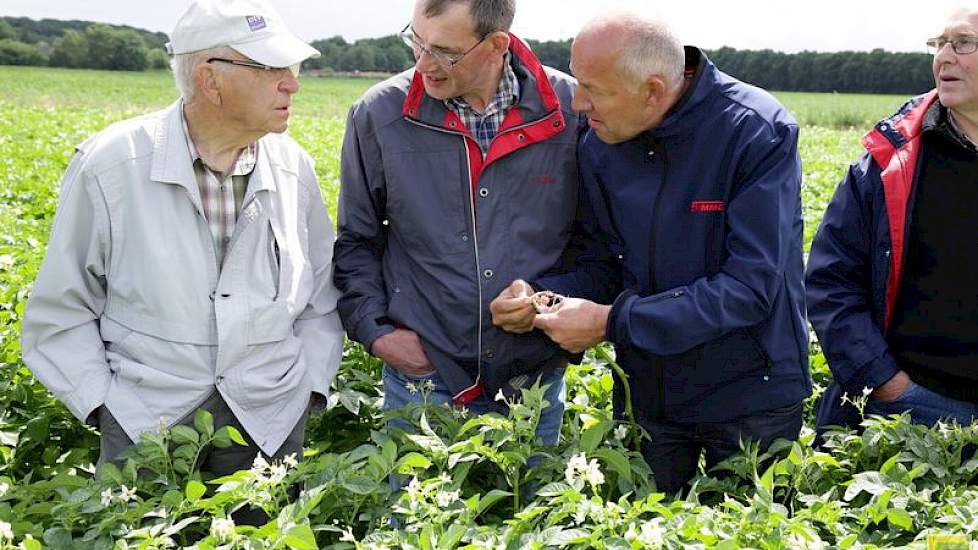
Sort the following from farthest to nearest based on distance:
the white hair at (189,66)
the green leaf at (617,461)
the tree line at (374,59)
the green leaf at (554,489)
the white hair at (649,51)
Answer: the tree line at (374,59) < the white hair at (189,66) < the white hair at (649,51) < the green leaf at (617,461) < the green leaf at (554,489)

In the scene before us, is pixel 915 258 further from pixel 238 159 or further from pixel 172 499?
pixel 172 499

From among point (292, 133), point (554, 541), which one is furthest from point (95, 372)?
point (292, 133)

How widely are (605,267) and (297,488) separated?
1181 millimetres

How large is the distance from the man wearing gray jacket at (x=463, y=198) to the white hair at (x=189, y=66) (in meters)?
0.54

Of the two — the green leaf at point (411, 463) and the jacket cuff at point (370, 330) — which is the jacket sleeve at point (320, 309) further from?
the green leaf at point (411, 463)

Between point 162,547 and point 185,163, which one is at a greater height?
point 185,163

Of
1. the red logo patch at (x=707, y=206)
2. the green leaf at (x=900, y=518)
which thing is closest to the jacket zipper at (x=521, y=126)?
the red logo patch at (x=707, y=206)

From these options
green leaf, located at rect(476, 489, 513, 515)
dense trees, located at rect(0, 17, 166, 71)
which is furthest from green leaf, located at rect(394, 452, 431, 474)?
dense trees, located at rect(0, 17, 166, 71)

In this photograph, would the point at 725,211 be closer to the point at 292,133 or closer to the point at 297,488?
the point at 297,488

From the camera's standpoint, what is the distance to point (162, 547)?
84.9 inches

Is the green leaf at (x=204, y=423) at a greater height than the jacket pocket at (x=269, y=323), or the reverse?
the jacket pocket at (x=269, y=323)

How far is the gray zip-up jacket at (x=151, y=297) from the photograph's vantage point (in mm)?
2820

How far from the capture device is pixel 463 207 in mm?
3119

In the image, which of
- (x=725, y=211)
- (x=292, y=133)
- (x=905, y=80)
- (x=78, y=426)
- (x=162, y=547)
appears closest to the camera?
(x=162, y=547)
